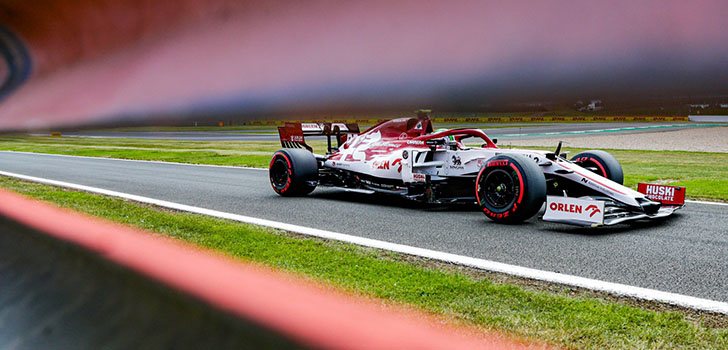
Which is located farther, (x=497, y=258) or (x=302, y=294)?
(x=497, y=258)

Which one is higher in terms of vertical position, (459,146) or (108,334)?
(459,146)

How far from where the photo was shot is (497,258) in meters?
5.93

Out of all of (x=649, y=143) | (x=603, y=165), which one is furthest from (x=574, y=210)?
(x=649, y=143)

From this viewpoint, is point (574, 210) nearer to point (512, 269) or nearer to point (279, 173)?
point (512, 269)

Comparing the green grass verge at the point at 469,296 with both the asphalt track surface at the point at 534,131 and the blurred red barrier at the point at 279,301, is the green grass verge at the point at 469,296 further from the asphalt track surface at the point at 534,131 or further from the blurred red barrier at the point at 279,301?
the asphalt track surface at the point at 534,131

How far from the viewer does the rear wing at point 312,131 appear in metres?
11.9

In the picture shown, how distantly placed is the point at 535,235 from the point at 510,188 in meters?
0.87

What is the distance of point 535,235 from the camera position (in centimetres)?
700

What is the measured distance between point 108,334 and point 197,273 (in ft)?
5.21

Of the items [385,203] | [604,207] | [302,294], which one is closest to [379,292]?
[302,294]

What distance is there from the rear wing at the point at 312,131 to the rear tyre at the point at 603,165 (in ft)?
13.8

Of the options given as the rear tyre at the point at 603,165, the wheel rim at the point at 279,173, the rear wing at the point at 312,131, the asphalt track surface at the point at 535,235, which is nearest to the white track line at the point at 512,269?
the asphalt track surface at the point at 535,235

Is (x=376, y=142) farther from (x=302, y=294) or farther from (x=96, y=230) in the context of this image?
(x=302, y=294)

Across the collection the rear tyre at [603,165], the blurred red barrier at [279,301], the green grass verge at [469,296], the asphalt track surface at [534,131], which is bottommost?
the asphalt track surface at [534,131]
